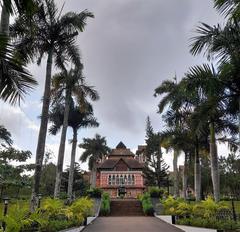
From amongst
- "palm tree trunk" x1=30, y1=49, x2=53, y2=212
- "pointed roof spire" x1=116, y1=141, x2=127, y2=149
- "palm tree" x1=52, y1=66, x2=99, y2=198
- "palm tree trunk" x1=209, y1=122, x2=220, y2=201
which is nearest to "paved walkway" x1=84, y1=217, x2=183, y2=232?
"palm tree trunk" x1=30, y1=49, x2=53, y2=212

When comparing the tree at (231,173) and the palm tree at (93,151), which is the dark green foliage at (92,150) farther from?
the tree at (231,173)

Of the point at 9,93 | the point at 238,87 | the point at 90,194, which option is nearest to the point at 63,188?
the point at 90,194

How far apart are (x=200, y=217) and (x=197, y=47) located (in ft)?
24.4

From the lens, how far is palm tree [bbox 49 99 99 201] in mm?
27578

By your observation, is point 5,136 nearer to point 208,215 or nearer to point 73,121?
point 73,121

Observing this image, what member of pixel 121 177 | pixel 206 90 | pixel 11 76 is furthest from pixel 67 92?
pixel 121 177

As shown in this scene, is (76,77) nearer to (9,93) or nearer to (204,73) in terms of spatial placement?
(204,73)

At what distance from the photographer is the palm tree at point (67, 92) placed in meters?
21.5

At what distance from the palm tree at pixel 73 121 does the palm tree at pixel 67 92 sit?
12.6ft

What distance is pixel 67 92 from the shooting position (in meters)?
22.7

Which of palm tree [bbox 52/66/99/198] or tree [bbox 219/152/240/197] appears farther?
tree [bbox 219/152/240/197]

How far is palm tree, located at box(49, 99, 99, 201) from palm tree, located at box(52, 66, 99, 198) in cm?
385

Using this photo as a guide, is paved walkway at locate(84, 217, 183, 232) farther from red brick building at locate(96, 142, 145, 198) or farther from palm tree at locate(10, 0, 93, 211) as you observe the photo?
red brick building at locate(96, 142, 145, 198)

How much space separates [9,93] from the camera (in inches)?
220
